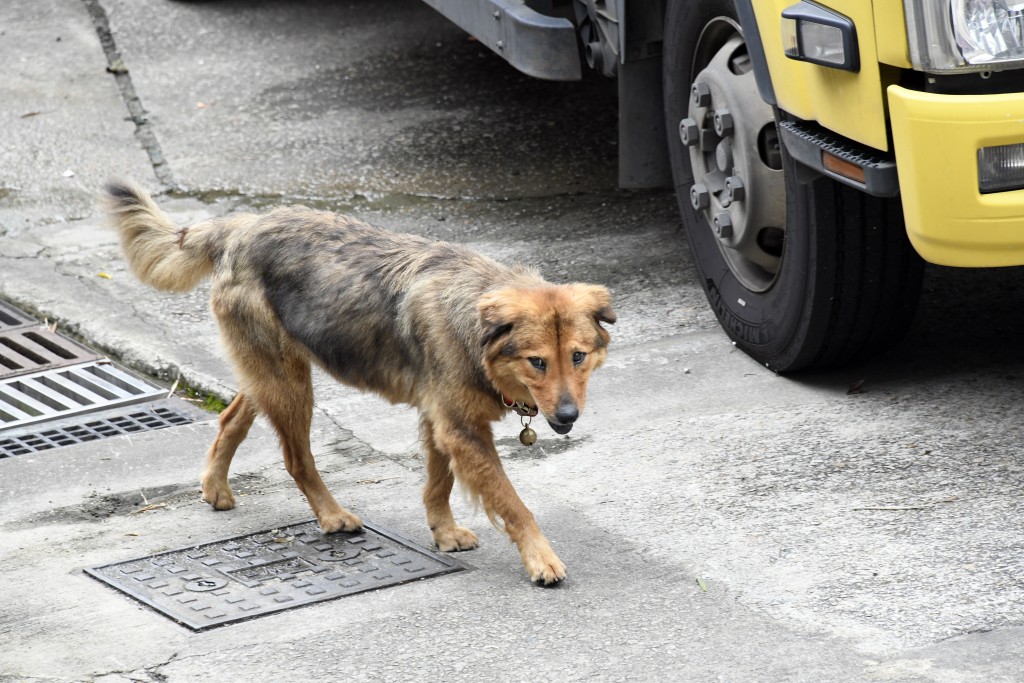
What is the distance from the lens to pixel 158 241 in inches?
187

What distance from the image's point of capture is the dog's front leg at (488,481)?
13.2ft

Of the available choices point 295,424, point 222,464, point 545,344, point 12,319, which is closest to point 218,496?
point 222,464

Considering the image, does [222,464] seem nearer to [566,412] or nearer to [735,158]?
[566,412]

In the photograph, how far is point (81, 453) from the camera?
5012 mm

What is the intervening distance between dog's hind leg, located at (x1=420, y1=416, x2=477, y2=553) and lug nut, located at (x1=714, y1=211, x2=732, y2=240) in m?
1.57

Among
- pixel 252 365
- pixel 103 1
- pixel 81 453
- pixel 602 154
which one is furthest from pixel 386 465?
pixel 103 1

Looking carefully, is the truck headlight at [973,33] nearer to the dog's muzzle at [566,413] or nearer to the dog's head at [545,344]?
the dog's head at [545,344]

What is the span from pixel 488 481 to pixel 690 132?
6.41ft

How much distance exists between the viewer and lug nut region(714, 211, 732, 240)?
17.3 feet

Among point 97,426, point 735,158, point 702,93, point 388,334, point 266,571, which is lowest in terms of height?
point 266,571

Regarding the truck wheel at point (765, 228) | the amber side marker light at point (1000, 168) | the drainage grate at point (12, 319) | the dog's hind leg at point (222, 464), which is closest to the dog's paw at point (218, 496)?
the dog's hind leg at point (222, 464)

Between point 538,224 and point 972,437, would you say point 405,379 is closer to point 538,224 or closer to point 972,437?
point 972,437

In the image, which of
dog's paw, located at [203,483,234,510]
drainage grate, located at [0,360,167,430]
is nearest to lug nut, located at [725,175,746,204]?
dog's paw, located at [203,483,234,510]

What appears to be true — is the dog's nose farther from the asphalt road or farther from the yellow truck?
the yellow truck
